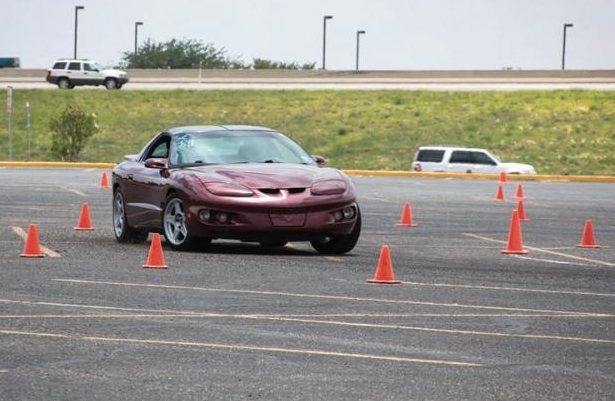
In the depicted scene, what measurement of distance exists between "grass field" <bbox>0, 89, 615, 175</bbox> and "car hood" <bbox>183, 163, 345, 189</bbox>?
32.1 metres

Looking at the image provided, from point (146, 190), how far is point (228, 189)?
184cm

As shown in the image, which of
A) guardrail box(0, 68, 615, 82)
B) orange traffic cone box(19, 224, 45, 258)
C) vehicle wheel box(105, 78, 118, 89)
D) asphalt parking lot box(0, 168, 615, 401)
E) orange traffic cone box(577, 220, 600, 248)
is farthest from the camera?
guardrail box(0, 68, 615, 82)

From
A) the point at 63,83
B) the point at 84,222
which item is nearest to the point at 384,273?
the point at 84,222

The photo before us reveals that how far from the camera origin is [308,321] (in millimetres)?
12133

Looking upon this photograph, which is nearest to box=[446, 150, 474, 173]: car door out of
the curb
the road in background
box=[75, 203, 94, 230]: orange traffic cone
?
the curb

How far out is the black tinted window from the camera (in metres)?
48.1

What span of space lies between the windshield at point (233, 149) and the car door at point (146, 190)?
31cm

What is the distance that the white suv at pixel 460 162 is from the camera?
47188mm

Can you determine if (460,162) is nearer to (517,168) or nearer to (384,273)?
(517,168)

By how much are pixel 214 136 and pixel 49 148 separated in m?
38.3

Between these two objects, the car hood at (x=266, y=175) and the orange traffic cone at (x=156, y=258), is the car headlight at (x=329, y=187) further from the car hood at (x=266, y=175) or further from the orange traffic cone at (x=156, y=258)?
the orange traffic cone at (x=156, y=258)

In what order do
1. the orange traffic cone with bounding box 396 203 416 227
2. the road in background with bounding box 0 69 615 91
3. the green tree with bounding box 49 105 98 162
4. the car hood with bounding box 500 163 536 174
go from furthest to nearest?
the road in background with bounding box 0 69 615 91
the green tree with bounding box 49 105 98 162
the car hood with bounding box 500 163 536 174
the orange traffic cone with bounding box 396 203 416 227

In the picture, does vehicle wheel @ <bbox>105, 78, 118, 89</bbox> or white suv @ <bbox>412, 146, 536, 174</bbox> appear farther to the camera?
Result: vehicle wheel @ <bbox>105, 78, 118, 89</bbox>

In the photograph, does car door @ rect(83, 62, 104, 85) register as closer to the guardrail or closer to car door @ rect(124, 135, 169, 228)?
the guardrail
